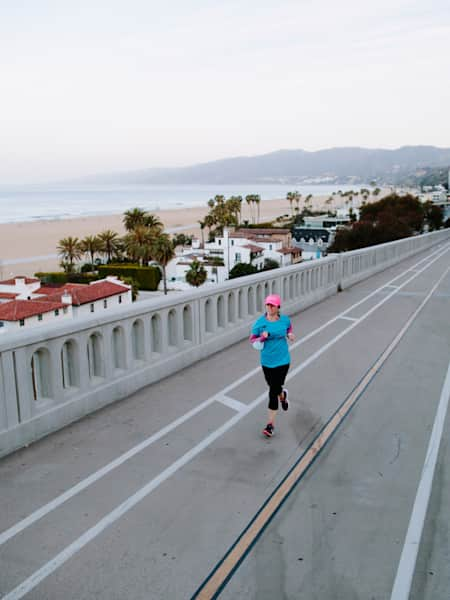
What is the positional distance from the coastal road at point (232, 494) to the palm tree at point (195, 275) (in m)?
54.1

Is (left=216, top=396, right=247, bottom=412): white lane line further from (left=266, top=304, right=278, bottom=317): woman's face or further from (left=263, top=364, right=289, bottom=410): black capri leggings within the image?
(left=266, top=304, right=278, bottom=317): woman's face

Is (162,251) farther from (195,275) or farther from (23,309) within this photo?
(23,309)

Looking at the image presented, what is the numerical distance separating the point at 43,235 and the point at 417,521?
11425cm

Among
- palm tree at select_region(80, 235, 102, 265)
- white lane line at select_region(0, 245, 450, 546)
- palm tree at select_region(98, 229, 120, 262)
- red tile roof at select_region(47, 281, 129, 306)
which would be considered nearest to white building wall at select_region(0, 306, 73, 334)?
red tile roof at select_region(47, 281, 129, 306)

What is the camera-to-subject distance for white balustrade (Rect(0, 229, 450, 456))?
5156 millimetres

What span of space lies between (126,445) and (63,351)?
1272 millimetres

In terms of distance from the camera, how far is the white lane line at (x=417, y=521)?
344 cm

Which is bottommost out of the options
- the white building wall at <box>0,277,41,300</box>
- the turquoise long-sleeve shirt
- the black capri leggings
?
the white building wall at <box>0,277,41,300</box>

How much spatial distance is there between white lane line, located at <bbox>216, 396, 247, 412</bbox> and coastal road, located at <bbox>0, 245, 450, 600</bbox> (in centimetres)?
3

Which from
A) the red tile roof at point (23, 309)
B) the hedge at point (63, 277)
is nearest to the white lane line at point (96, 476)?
the red tile roof at point (23, 309)

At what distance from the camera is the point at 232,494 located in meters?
4.47

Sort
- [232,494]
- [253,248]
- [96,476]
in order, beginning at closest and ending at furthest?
[232,494] < [96,476] < [253,248]

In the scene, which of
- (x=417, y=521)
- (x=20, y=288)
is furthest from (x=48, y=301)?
(x=417, y=521)

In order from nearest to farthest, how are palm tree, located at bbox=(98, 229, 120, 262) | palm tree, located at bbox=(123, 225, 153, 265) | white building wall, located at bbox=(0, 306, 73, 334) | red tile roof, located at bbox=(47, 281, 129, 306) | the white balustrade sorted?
the white balustrade
white building wall, located at bbox=(0, 306, 73, 334)
red tile roof, located at bbox=(47, 281, 129, 306)
palm tree, located at bbox=(123, 225, 153, 265)
palm tree, located at bbox=(98, 229, 120, 262)
